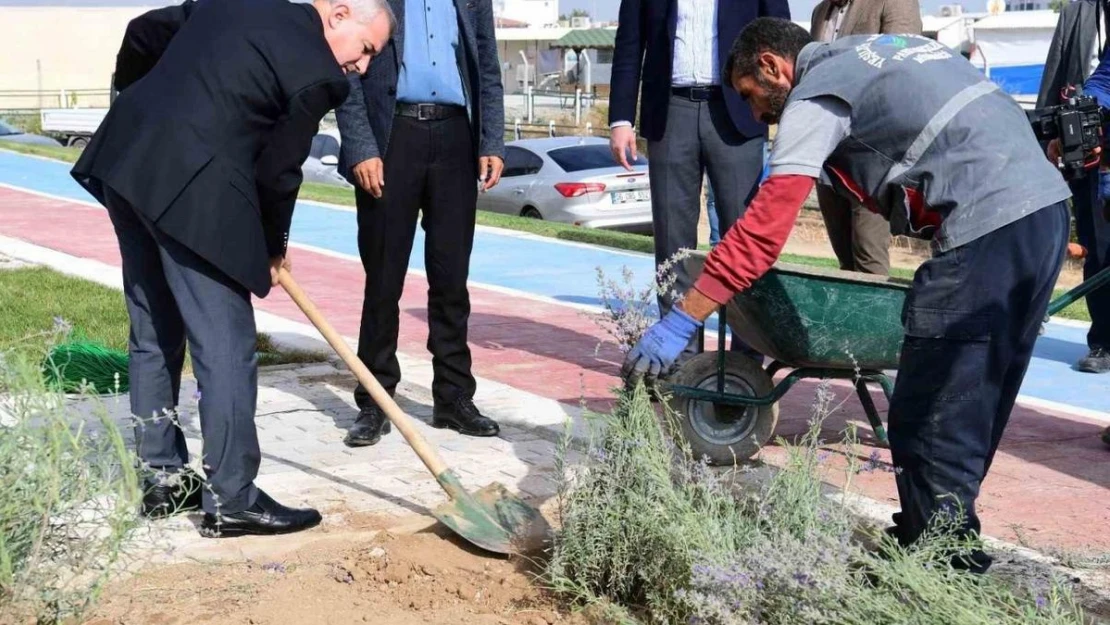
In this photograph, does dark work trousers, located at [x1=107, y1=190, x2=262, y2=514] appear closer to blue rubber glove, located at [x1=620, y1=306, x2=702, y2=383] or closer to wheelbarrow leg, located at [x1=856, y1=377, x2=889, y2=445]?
blue rubber glove, located at [x1=620, y1=306, x2=702, y2=383]

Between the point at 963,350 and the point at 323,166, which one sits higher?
the point at 963,350

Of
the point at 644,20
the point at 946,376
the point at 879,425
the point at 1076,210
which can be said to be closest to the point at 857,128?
the point at 946,376

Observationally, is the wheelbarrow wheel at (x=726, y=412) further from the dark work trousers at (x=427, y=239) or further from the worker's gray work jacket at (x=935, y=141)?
the worker's gray work jacket at (x=935, y=141)

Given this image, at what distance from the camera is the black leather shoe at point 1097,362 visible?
25.2ft

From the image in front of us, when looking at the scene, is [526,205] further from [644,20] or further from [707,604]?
[707,604]

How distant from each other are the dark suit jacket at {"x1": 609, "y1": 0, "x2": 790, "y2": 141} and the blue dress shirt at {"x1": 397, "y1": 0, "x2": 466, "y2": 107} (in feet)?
3.62

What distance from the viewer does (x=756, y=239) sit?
414 centimetres

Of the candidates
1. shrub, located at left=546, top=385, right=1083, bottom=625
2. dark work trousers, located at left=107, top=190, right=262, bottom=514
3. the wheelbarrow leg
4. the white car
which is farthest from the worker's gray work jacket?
the white car

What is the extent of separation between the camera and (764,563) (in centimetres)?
349

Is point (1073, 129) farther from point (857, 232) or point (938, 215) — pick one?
point (857, 232)

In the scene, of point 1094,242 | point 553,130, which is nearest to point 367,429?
point 1094,242

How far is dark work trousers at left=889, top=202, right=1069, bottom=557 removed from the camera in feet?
12.8

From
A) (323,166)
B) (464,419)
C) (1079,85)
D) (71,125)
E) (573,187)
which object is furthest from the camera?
(71,125)

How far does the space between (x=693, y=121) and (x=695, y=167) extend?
22 cm
